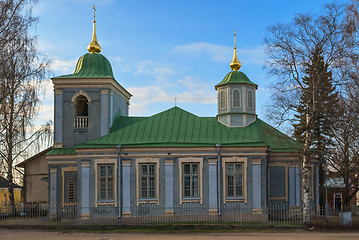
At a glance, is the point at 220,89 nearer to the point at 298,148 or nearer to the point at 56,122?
the point at 298,148

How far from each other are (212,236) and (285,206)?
347 inches

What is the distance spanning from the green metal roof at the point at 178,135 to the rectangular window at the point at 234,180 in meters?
1.33

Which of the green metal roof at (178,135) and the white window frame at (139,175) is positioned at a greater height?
the green metal roof at (178,135)

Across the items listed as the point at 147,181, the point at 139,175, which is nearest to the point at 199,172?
the point at 147,181

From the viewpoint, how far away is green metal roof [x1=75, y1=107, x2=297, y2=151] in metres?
25.9

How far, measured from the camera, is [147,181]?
25.8 meters

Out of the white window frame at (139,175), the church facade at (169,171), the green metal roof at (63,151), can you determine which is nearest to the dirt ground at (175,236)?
the church facade at (169,171)

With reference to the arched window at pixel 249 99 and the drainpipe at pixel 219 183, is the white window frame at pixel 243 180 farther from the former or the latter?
the arched window at pixel 249 99

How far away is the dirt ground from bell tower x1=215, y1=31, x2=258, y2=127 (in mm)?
9478

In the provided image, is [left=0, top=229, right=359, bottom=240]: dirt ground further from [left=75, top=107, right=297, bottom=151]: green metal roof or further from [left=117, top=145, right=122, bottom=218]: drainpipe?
[left=75, top=107, right=297, bottom=151]: green metal roof

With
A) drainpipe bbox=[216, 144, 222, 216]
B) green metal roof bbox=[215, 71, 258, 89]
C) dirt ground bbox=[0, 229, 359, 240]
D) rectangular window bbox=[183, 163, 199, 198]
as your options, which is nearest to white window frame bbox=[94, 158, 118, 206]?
dirt ground bbox=[0, 229, 359, 240]

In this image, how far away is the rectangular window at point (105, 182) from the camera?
84.2 feet

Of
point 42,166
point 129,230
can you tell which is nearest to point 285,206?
point 129,230

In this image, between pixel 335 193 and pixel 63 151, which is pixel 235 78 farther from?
pixel 335 193
